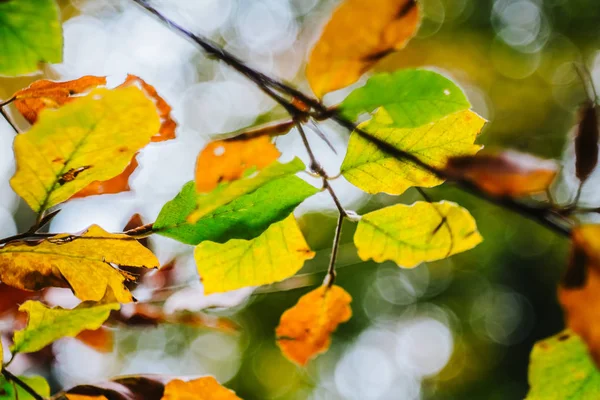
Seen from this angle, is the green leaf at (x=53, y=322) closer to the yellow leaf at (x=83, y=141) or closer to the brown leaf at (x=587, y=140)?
the yellow leaf at (x=83, y=141)

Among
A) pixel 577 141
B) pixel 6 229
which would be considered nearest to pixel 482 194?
pixel 577 141

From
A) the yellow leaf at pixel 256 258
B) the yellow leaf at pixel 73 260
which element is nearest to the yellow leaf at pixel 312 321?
the yellow leaf at pixel 256 258

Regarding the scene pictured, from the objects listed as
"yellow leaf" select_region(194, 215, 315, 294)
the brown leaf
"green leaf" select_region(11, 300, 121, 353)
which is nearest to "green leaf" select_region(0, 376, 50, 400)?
"green leaf" select_region(11, 300, 121, 353)

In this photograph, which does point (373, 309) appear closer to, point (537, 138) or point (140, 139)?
point (537, 138)

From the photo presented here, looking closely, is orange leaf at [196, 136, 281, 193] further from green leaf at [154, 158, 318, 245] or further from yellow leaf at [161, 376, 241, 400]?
yellow leaf at [161, 376, 241, 400]

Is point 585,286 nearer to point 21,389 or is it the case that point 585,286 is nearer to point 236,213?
point 236,213

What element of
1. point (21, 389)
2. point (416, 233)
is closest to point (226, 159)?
point (416, 233)
